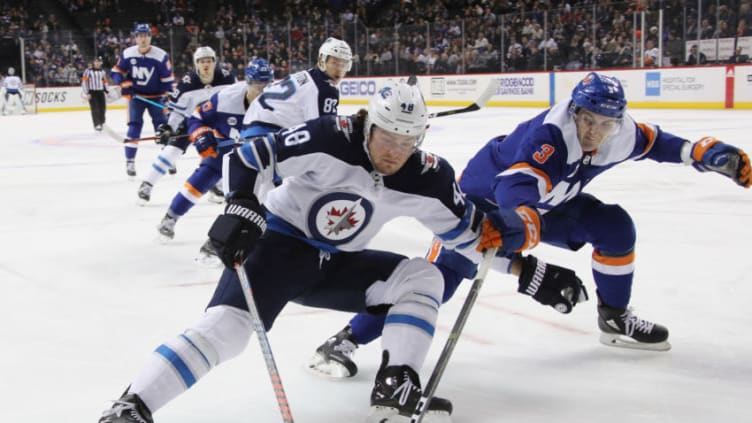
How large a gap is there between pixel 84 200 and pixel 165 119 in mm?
2192

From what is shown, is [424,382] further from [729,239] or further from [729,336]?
[729,239]

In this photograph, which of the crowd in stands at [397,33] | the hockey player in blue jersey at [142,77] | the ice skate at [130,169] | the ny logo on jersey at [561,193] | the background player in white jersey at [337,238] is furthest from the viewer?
the crowd in stands at [397,33]

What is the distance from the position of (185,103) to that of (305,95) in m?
2.43

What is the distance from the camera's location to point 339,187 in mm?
2355

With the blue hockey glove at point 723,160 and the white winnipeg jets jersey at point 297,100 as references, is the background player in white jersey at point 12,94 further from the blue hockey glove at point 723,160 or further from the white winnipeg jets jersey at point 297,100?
the blue hockey glove at point 723,160

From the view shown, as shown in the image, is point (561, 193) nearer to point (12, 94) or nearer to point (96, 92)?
point (96, 92)

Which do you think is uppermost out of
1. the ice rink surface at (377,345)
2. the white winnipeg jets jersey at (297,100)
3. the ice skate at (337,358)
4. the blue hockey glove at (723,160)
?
the white winnipeg jets jersey at (297,100)

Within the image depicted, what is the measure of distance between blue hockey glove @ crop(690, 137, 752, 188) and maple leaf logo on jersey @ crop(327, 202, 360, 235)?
1.33 meters

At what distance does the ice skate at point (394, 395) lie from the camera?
7.12ft

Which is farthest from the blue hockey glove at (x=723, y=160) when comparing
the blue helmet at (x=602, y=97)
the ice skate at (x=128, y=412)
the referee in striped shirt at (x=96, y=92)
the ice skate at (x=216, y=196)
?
the referee in striped shirt at (x=96, y=92)

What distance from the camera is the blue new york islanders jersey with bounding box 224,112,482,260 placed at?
228cm

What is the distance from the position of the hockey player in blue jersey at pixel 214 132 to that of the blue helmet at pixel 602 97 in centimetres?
276

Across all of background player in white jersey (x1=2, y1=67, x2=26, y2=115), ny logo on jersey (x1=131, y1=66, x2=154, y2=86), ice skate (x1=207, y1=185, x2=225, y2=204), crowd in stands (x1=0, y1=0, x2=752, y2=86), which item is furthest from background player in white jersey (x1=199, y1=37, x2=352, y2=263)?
Result: background player in white jersey (x1=2, y1=67, x2=26, y2=115)

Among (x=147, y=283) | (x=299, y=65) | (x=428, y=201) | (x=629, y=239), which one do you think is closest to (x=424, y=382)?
(x=428, y=201)
